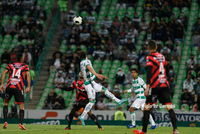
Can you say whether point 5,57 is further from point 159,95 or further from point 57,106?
point 159,95

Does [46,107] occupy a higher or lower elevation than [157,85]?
lower

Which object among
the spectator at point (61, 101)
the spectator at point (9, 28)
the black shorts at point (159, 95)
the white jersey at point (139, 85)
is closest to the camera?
the black shorts at point (159, 95)

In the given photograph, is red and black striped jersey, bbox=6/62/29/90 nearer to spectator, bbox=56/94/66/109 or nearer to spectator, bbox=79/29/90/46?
spectator, bbox=56/94/66/109

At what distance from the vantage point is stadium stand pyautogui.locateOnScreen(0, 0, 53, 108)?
27.9 m

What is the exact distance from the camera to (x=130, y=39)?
27.4m

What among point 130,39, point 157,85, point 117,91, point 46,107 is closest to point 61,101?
point 46,107

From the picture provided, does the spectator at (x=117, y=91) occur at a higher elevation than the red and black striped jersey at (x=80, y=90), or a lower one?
lower

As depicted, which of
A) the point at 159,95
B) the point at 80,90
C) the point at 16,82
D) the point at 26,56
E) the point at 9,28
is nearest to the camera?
the point at 159,95

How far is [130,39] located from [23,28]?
788cm

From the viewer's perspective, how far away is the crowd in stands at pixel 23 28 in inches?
1099

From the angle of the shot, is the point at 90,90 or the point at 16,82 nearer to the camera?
the point at 16,82

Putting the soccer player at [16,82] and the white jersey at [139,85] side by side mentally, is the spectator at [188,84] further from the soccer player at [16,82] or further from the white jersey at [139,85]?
the soccer player at [16,82]

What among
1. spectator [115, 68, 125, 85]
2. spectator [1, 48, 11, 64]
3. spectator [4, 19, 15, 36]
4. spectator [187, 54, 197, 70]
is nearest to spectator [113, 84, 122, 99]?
spectator [115, 68, 125, 85]

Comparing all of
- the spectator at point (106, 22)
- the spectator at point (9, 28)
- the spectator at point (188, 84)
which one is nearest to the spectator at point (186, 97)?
the spectator at point (188, 84)
